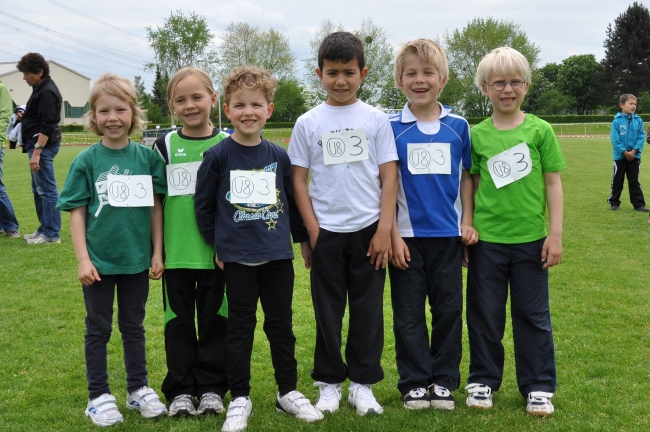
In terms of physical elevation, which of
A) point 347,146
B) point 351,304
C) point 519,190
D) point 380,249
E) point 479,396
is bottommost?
point 479,396

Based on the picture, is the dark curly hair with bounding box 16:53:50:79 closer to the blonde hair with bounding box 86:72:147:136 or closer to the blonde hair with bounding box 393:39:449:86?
the blonde hair with bounding box 86:72:147:136

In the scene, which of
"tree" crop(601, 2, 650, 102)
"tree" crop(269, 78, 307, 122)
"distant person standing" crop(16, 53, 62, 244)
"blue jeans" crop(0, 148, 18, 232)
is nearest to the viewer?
"distant person standing" crop(16, 53, 62, 244)

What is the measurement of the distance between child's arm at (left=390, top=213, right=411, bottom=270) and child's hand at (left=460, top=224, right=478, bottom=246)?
0.30 m

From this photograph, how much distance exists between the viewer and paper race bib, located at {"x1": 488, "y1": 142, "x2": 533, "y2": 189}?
3.07 meters

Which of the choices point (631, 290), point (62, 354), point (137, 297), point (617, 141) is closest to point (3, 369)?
point (62, 354)

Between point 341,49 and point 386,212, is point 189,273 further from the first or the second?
point 341,49

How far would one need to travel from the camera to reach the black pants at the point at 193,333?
3.11 metres

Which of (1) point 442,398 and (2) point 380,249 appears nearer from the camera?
(2) point 380,249

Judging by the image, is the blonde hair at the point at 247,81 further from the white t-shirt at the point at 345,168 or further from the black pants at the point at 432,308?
the black pants at the point at 432,308

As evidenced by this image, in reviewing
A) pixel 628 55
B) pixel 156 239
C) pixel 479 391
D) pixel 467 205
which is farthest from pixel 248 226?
pixel 628 55

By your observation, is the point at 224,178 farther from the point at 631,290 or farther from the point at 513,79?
the point at 631,290

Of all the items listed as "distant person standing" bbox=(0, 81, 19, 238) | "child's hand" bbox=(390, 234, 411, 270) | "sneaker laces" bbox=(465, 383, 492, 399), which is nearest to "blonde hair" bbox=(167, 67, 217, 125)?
"child's hand" bbox=(390, 234, 411, 270)

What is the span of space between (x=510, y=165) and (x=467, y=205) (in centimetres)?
30

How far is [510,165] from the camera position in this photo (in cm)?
309
